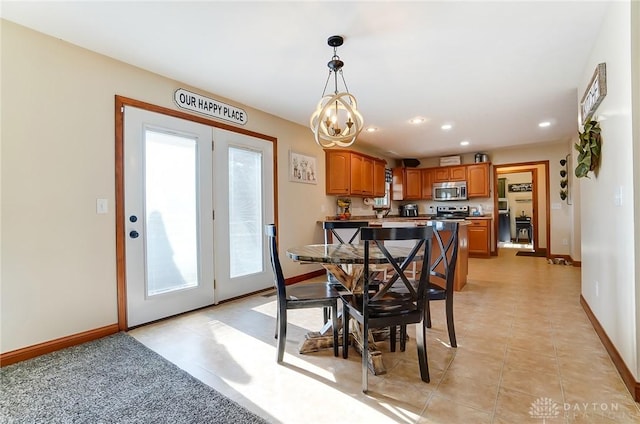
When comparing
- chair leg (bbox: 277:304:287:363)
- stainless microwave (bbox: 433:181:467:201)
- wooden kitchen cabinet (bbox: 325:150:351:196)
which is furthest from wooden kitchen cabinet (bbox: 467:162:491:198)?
chair leg (bbox: 277:304:287:363)

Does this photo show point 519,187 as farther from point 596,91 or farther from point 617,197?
point 617,197

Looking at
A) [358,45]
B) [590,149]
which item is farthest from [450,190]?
[358,45]

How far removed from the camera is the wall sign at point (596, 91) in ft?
6.89

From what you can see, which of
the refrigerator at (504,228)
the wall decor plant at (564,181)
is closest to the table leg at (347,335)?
the wall decor plant at (564,181)

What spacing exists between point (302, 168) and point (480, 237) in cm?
428

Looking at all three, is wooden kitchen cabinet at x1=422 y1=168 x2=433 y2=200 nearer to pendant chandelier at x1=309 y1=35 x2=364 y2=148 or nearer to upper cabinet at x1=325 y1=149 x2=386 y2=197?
upper cabinet at x1=325 y1=149 x2=386 y2=197

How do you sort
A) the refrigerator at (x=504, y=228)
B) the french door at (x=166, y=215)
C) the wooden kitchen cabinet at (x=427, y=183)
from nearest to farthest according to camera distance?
the french door at (x=166, y=215)
the wooden kitchen cabinet at (x=427, y=183)
the refrigerator at (x=504, y=228)

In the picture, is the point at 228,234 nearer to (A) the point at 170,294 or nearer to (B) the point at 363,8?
(A) the point at 170,294

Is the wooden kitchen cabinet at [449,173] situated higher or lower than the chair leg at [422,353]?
higher

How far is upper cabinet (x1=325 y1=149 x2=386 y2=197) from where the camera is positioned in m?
5.22

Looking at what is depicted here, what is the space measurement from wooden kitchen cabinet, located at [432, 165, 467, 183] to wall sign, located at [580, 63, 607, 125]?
4308mm

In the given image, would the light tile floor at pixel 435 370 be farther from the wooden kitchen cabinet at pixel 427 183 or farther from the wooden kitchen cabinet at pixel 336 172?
the wooden kitchen cabinet at pixel 427 183

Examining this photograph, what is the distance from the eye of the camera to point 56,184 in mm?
2299

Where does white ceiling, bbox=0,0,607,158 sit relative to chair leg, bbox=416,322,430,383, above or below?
above
